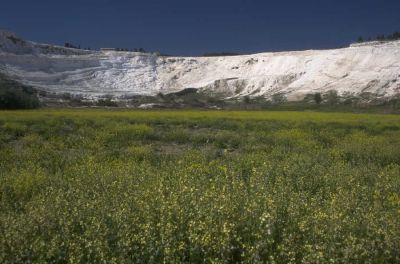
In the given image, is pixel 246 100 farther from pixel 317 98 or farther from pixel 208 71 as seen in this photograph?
pixel 208 71

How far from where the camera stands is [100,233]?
6090mm

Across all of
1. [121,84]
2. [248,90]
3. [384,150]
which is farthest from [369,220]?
[121,84]

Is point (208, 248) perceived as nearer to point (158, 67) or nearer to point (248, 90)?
point (248, 90)

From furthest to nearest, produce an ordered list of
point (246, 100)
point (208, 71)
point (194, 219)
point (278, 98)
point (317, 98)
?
point (208, 71) < point (278, 98) < point (246, 100) < point (317, 98) < point (194, 219)

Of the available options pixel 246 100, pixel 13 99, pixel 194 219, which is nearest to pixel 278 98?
pixel 246 100

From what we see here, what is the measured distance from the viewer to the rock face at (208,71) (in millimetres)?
90438

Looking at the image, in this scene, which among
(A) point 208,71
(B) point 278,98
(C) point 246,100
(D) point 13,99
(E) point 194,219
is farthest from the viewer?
(A) point 208,71

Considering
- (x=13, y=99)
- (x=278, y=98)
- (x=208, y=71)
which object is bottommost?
(x=278, y=98)

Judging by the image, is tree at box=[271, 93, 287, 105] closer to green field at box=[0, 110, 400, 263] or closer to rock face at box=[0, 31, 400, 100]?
rock face at box=[0, 31, 400, 100]

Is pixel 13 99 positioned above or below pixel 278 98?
above

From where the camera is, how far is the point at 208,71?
357 feet

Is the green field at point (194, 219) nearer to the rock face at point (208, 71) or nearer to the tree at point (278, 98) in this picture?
the tree at point (278, 98)

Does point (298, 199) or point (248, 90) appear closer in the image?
point (298, 199)

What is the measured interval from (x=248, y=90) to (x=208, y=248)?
9163cm
